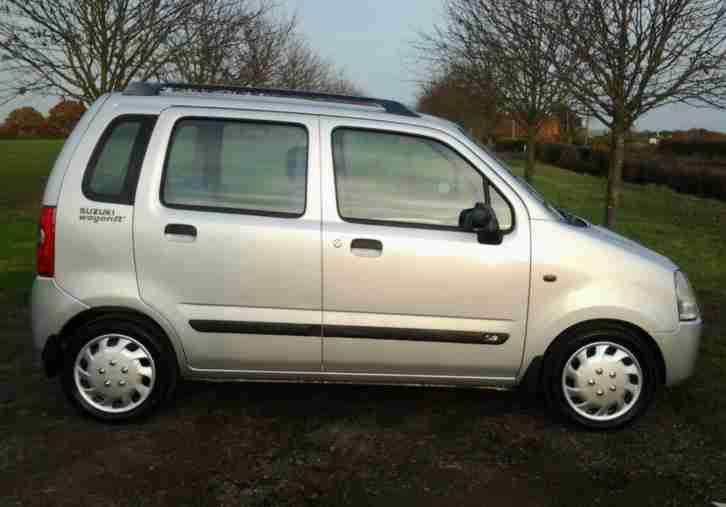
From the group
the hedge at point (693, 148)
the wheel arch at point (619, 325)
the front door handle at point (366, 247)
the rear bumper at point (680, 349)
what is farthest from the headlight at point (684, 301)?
the hedge at point (693, 148)

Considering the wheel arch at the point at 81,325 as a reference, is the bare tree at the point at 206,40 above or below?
above

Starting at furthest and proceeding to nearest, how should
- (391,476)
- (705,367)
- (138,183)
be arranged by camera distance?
(705,367) → (138,183) → (391,476)

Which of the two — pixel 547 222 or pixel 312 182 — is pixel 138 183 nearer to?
pixel 312 182

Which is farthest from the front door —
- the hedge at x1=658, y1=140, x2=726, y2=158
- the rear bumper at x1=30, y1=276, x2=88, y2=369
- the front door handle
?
the hedge at x1=658, y1=140, x2=726, y2=158

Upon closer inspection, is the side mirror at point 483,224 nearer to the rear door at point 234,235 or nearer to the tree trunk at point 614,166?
the rear door at point 234,235

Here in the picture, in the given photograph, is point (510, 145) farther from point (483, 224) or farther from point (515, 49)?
point (483, 224)

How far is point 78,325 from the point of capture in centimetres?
383

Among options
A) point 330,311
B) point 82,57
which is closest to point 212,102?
point 330,311

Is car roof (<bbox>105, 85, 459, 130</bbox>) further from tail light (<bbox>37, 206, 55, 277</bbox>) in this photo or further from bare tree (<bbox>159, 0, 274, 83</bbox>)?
bare tree (<bbox>159, 0, 274, 83</bbox>)

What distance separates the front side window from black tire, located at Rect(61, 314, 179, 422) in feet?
4.15

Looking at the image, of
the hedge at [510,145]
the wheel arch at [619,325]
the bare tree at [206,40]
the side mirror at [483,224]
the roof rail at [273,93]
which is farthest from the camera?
the hedge at [510,145]

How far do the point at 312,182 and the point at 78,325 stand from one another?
1528 millimetres

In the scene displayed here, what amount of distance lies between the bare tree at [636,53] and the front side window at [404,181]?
4.29 meters

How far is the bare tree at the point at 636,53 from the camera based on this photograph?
23.6 ft
